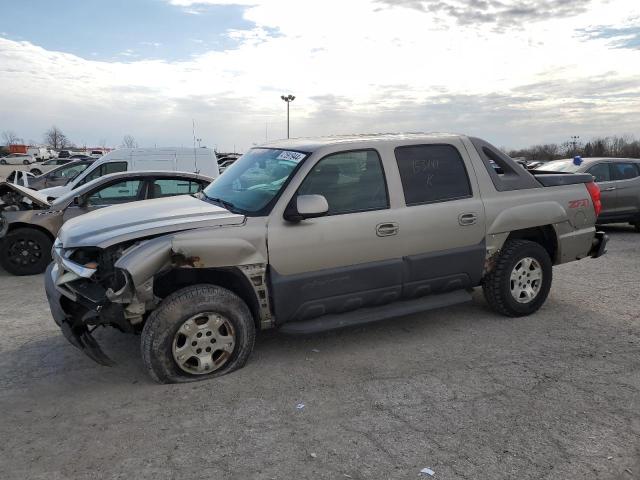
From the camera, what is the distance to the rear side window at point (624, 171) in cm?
1080

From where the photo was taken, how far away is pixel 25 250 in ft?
25.3

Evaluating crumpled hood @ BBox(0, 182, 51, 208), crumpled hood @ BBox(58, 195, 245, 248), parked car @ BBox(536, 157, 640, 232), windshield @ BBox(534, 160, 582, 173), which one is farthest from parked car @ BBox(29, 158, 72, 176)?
crumpled hood @ BBox(58, 195, 245, 248)

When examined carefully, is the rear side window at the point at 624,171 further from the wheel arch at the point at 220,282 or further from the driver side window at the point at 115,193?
the wheel arch at the point at 220,282

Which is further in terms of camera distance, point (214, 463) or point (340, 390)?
point (340, 390)

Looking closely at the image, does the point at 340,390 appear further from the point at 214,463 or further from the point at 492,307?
the point at 492,307

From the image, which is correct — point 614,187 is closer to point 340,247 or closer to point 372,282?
point 372,282

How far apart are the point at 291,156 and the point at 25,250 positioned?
5.26 m

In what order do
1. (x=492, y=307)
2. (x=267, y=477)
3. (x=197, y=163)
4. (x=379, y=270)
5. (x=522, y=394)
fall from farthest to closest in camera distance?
1. (x=197, y=163)
2. (x=492, y=307)
3. (x=379, y=270)
4. (x=522, y=394)
5. (x=267, y=477)

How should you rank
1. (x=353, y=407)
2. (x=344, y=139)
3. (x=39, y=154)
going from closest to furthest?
(x=353, y=407) < (x=344, y=139) < (x=39, y=154)

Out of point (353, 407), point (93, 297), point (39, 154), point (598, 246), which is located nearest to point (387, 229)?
point (353, 407)

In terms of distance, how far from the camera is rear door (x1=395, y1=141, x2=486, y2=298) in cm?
466

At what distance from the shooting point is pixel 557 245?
552 cm

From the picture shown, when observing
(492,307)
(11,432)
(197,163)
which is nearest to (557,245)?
(492,307)

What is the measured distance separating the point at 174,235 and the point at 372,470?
2.10 metres
